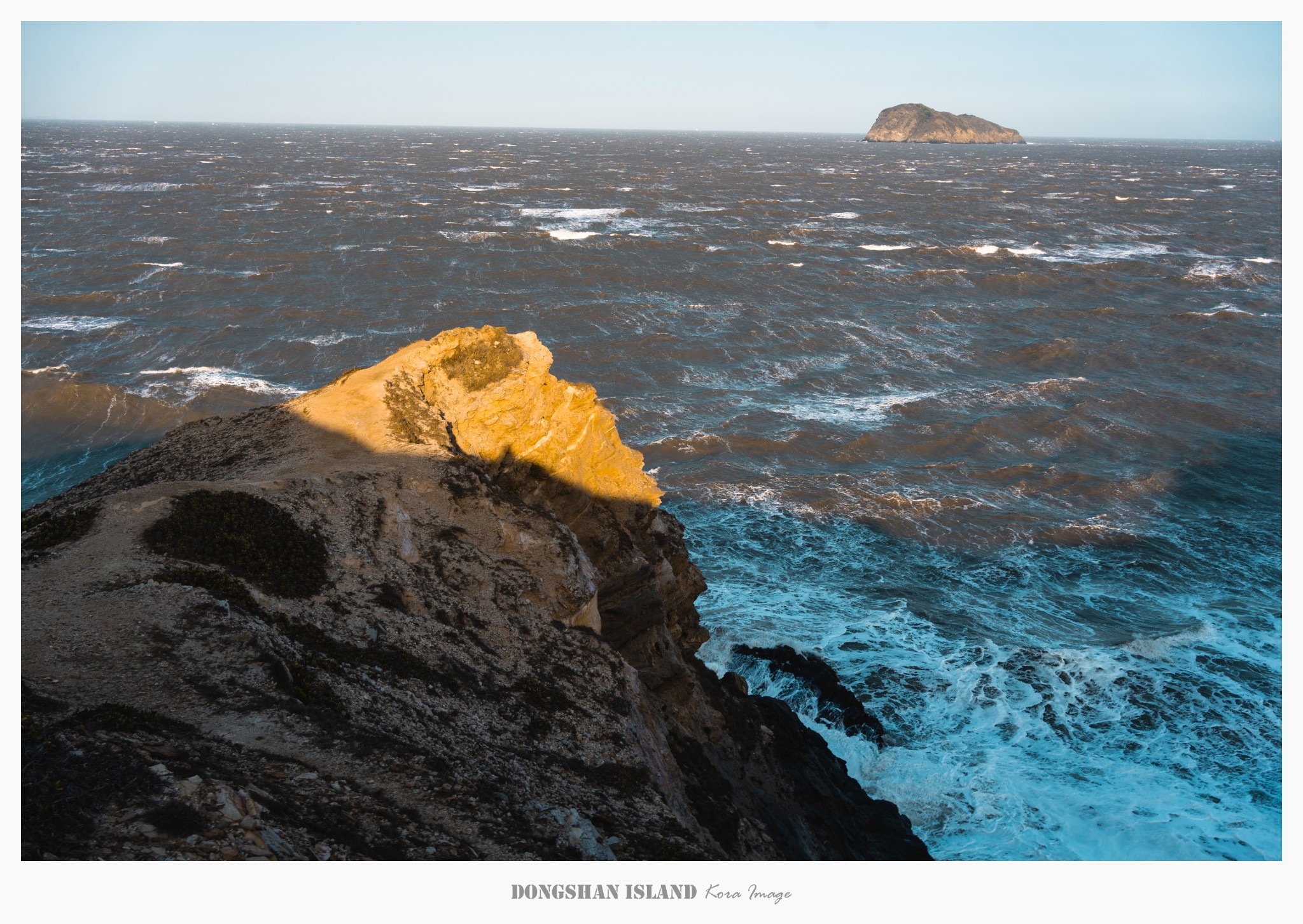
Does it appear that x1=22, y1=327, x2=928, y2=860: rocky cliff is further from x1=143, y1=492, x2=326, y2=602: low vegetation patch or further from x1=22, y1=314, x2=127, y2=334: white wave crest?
x1=22, y1=314, x2=127, y2=334: white wave crest

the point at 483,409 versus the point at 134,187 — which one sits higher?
the point at 134,187

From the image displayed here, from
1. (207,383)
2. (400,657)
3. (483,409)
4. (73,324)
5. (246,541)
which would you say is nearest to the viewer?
(400,657)

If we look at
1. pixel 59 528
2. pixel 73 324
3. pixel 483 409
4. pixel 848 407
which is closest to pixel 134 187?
pixel 73 324

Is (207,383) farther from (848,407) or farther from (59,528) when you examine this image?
(59,528)

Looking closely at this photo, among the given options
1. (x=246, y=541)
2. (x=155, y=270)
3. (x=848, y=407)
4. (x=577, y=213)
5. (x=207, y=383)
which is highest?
(x=577, y=213)

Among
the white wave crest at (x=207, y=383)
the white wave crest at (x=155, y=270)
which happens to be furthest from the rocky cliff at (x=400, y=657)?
the white wave crest at (x=155, y=270)

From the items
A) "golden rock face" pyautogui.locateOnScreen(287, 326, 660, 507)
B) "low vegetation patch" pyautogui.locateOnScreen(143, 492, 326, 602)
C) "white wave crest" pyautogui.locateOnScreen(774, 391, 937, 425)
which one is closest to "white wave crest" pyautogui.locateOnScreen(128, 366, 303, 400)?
"white wave crest" pyautogui.locateOnScreen(774, 391, 937, 425)

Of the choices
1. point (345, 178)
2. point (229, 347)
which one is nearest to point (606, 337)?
point (229, 347)

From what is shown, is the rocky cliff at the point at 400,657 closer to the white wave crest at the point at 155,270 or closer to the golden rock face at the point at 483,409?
the golden rock face at the point at 483,409
